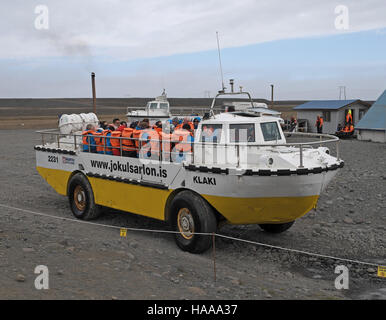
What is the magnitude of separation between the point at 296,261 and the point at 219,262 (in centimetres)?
112

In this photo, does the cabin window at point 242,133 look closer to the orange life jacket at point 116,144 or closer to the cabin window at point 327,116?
the orange life jacket at point 116,144

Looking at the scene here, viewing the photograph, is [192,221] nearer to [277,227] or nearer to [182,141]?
[182,141]

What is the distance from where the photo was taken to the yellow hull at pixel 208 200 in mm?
5875

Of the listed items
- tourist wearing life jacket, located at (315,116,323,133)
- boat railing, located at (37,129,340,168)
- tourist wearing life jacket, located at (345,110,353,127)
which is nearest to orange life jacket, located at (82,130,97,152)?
boat railing, located at (37,129,340,168)

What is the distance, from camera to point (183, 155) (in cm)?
651

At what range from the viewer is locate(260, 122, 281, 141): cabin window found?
22.3ft

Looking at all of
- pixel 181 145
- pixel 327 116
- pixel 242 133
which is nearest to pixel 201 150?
pixel 181 145

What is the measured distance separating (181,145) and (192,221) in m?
1.07

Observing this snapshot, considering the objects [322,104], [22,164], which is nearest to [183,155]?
[22,164]

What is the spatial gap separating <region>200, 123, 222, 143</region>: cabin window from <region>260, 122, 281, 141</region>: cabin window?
637mm

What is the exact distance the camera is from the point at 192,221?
6.34 m

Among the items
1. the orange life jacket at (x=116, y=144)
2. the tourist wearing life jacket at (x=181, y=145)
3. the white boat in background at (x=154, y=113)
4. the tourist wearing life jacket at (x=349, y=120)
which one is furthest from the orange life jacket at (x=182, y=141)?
the tourist wearing life jacket at (x=349, y=120)

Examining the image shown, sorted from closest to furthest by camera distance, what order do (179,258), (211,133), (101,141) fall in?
1. (179,258)
2. (211,133)
3. (101,141)
